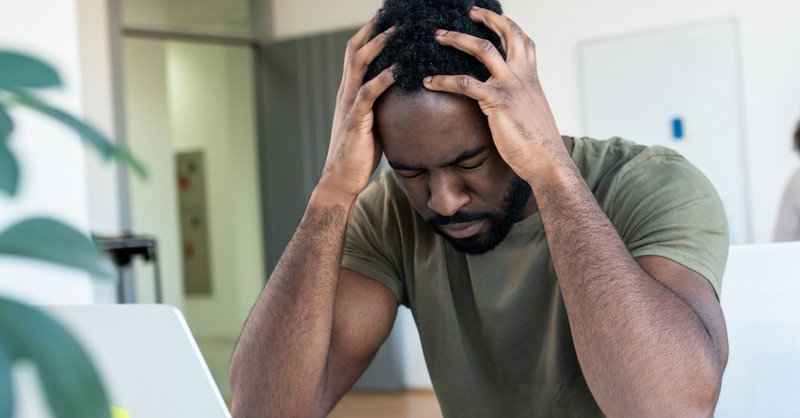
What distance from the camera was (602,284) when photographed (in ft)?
3.57

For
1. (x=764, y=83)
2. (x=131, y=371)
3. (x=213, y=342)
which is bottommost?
(x=213, y=342)

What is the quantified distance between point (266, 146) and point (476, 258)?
473 cm

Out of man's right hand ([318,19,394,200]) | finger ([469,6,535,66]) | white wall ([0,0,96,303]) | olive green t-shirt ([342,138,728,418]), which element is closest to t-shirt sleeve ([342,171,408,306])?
olive green t-shirt ([342,138,728,418])

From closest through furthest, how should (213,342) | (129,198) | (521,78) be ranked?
1. (521,78)
2. (129,198)
3. (213,342)

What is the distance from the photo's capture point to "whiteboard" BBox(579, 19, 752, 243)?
175 inches

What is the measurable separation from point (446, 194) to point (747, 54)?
360 centimetres

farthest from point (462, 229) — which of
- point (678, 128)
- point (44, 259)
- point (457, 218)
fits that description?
point (678, 128)

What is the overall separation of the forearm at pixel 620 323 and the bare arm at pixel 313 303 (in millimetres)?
283

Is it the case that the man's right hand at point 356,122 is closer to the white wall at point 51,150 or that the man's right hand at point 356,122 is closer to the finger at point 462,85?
the finger at point 462,85

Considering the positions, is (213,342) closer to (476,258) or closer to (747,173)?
(747,173)

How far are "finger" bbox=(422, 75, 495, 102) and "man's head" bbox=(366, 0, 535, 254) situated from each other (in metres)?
0.02

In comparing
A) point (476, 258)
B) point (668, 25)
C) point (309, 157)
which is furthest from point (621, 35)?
point (476, 258)

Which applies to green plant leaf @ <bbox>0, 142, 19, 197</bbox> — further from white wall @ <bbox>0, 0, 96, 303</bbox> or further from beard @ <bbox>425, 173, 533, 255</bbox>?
white wall @ <bbox>0, 0, 96, 303</bbox>

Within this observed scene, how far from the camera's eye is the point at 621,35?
4.68 meters
